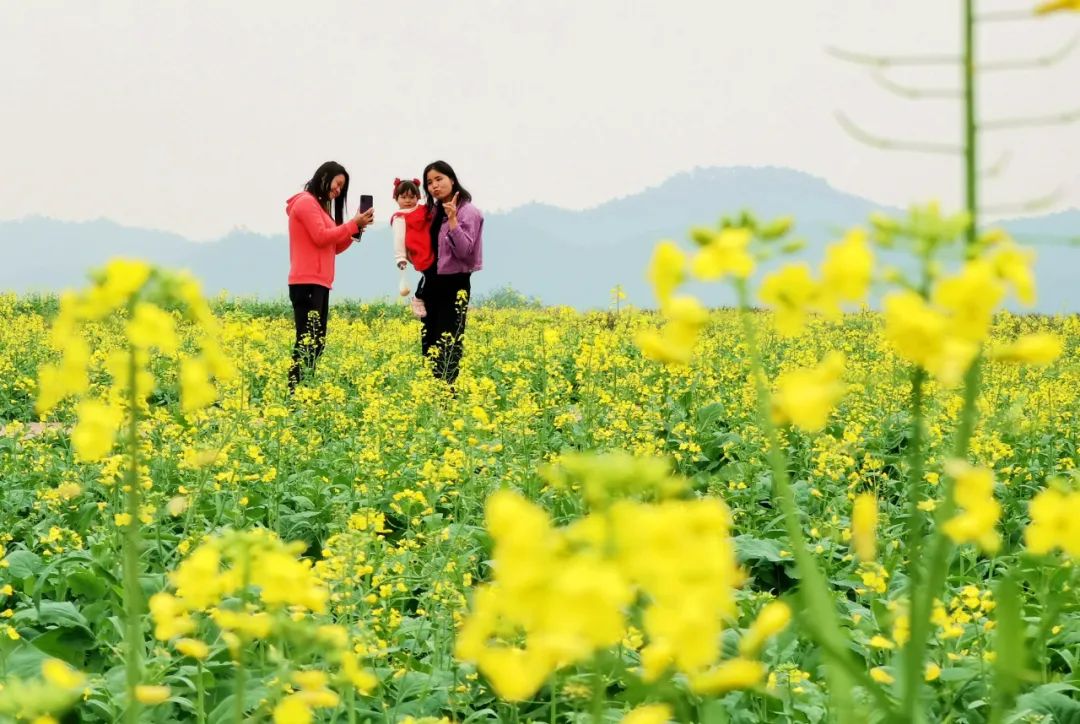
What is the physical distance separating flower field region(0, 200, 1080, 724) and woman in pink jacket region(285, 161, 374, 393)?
505mm

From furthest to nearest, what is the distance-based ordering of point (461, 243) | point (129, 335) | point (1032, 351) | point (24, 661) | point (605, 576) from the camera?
point (461, 243), point (24, 661), point (129, 335), point (1032, 351), point (605, 576)

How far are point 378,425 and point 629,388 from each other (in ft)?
8.27

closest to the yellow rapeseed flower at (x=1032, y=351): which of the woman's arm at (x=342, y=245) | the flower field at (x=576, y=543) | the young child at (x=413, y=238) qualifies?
the flower field at (x=576, y=543)

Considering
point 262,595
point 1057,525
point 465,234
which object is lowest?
point 262,595

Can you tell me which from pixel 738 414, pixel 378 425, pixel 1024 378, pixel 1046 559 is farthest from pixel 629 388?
pixel 1024 378

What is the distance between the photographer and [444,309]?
31.4 ft

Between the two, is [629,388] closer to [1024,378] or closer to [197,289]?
[1024,378]

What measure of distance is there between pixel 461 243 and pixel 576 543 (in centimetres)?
840

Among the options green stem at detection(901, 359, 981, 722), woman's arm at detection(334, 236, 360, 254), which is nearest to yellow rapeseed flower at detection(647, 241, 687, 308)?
green stem at detection(901, 359, 981, 722)

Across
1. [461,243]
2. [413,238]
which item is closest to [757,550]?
[461,243]

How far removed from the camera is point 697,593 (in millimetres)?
742

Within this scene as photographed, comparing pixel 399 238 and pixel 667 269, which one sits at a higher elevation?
pixel 399 238

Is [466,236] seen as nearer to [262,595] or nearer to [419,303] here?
[419,303]

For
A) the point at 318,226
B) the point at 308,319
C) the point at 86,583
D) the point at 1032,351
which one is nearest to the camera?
the point at 1032,351
